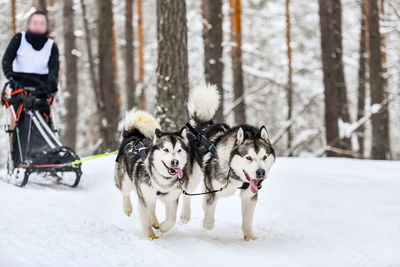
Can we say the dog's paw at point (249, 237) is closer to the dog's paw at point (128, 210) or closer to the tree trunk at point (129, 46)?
the dog's paw at point (128, 210)

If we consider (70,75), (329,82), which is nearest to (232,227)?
(329,82)

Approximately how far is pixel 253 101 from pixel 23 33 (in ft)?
39.3

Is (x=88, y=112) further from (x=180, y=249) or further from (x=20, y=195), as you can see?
(x=180, y=249)

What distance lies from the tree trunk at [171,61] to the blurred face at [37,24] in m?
1.85

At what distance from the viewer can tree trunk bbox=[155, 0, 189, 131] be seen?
278 inches

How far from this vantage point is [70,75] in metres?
13.9

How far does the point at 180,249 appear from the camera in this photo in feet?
12.4

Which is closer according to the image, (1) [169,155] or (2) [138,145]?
(1) [169,155]

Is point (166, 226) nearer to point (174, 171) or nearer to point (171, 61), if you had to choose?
point (174, 171)

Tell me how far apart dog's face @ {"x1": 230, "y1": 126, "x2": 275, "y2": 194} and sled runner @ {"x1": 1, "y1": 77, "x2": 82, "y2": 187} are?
255cm

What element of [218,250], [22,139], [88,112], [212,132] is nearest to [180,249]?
[218,250]

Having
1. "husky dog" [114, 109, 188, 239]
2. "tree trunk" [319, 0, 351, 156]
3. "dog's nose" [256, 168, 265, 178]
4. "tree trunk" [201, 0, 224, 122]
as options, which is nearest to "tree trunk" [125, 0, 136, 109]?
"tree trunk" [201, 0, 224, 122]

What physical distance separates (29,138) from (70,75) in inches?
334

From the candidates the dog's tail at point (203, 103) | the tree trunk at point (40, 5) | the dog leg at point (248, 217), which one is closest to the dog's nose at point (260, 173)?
the dog leg at point (248, 217)
